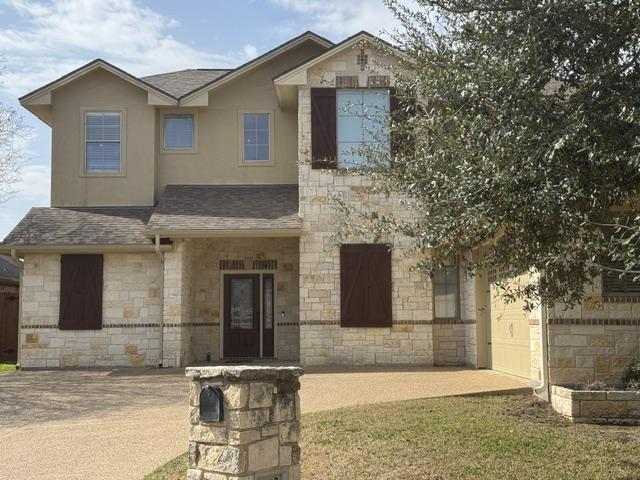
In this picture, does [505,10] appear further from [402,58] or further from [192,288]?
[192,288]

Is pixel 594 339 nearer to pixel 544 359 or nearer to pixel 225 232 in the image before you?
pixel 544 359

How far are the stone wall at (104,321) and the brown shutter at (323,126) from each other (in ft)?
14.3

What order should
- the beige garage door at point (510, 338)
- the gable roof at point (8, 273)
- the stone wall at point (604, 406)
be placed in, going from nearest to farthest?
1. the stone wall at point (604, 406)
2. the beige garage door at point (510, 338)
3. the gable roof at point (8, 273)

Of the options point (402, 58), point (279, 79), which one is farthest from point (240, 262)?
point (402, 58)

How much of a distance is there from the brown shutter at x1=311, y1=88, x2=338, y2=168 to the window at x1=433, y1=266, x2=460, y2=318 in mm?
3454

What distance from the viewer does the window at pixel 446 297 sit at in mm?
16438

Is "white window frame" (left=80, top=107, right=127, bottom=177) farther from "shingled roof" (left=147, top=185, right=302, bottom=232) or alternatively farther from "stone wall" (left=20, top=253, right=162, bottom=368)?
"stone wall" (left=20, top=253, right=162, bottom=368)

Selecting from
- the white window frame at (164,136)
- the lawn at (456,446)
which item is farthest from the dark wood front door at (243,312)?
the lawn at (456,446)

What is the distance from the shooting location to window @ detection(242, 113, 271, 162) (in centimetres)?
1820

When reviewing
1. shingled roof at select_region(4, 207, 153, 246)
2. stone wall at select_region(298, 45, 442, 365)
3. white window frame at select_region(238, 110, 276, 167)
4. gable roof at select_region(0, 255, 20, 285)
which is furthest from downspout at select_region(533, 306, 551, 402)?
gable roof at select_region(0, 255, 20, 285)

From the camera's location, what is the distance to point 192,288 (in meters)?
17.7

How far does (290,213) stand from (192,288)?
10.4 ft

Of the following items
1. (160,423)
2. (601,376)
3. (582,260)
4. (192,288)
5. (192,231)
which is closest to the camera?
(582,260)

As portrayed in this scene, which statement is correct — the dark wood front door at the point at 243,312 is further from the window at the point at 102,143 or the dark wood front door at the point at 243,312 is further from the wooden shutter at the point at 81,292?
the window at the point at 102,143
